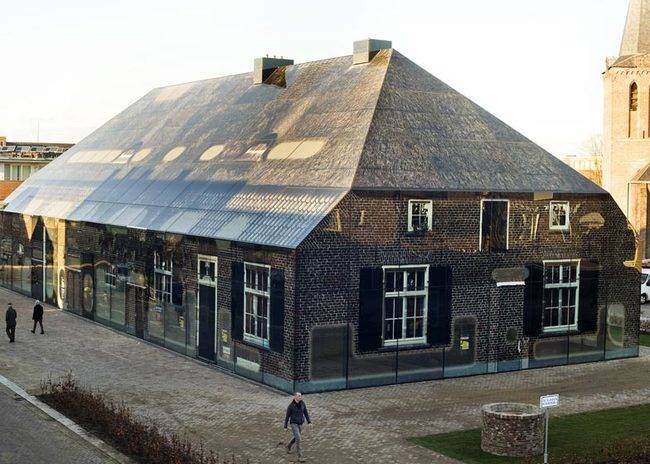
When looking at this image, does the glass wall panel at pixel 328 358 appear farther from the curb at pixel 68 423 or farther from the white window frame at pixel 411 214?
the curb at pixel 68 423

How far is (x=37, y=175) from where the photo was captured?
51188 millimetres

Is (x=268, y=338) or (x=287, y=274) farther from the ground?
(x=287, y=274)

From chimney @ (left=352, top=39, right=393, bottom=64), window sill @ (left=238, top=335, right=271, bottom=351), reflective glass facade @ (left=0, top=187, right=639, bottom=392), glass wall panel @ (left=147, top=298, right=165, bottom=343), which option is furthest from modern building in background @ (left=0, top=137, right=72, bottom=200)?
window sill @ (left=238, top=335, right=271, bottom=351)

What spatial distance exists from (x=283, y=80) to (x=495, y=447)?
20.5 m

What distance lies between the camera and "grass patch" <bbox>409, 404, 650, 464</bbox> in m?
20.1

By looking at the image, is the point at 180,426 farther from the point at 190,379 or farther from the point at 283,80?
the point at 283,80

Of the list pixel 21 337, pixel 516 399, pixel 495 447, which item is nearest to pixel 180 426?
pixel 495 447

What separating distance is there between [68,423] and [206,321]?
819cm

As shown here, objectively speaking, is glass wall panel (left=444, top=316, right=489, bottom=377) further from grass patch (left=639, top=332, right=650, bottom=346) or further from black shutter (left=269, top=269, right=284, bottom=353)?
grass patch (left=639, top=332, right=650, bottom=346)

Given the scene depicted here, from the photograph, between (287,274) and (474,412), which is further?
(287,274)

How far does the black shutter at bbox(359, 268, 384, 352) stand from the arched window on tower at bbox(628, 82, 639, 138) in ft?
198

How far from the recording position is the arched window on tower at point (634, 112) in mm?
82375

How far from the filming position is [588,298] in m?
31.7

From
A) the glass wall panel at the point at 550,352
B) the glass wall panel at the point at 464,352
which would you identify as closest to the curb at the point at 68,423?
the glass wall panel at the point at 464,352
